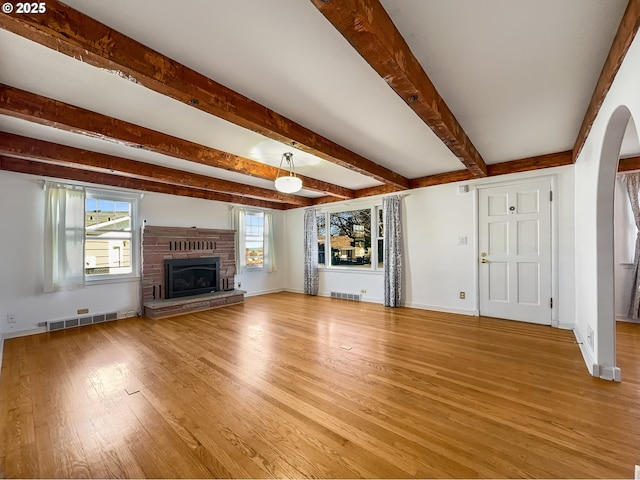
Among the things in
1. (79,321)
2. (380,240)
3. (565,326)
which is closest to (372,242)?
(380,240)

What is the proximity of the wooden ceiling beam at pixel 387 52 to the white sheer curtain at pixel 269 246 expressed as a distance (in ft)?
17.7

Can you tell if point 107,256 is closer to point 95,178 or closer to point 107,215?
point 107,215

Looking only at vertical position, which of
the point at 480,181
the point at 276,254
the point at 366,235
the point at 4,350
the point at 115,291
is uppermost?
the point at 480,181

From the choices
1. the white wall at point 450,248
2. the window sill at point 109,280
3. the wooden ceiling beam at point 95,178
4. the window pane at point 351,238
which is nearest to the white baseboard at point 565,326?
the white wall at point 450,248

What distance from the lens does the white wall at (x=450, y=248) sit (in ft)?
12.8

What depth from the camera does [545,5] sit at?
149 centimetres

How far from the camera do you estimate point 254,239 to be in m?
7.16

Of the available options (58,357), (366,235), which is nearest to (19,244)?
(58,357)

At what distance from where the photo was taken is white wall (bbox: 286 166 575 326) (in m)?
3.90

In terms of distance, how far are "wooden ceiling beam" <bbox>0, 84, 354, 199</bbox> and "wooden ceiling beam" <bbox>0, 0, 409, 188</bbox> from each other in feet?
3.70

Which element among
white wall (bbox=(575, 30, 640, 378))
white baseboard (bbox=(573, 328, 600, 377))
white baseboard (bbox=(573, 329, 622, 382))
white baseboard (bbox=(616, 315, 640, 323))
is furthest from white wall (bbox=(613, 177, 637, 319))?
white baseboard (bbox=(573, 329, 622, 382))

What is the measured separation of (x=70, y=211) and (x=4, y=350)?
2048mm

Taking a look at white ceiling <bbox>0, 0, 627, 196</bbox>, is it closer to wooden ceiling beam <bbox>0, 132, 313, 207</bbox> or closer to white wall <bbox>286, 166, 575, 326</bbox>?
wooden ceiling beam <bbox>0, 132, 313, 207</bbox>

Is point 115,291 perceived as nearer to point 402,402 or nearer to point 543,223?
point 402,402
